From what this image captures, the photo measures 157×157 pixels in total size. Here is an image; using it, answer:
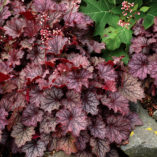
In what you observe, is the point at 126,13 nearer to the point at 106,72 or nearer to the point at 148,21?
the point at 148,21

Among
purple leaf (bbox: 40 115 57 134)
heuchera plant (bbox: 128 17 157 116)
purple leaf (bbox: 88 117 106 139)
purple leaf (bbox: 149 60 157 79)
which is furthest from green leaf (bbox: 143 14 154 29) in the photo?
purple leaf (bbox: 40 115 57 134)

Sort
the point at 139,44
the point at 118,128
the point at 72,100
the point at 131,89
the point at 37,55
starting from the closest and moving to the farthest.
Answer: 1. the point at 72,100
2. the point at 118,128
3. the point at 131,89
4. the point at 37,55
5. the point at 139,44

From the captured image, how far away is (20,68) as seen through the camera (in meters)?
2.66

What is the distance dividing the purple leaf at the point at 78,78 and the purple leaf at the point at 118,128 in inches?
19.7

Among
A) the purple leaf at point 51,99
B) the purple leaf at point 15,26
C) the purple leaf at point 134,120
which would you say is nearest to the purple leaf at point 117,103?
the purple leaf at point 134,120

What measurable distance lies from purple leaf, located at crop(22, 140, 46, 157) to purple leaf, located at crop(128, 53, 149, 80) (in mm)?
1280

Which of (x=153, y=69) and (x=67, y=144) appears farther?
(x=153, y=69)

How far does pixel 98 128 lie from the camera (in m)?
2.27

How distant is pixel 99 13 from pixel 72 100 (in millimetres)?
1375

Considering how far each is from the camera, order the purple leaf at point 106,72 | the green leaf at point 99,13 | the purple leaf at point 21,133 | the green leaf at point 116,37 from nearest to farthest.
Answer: the purple leaf at point 21,133 → the purple leaf at point 106,72 → the green leaf at point 116,37 → the green leaf at point 99,13

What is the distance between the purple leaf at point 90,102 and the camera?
2.21 meters

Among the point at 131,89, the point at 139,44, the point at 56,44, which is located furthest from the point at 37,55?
the point at 139,44

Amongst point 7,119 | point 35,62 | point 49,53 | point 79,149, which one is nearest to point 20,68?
point 35,62

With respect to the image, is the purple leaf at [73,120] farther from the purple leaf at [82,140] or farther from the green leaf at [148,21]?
the green leaf at [148,21]
